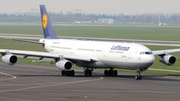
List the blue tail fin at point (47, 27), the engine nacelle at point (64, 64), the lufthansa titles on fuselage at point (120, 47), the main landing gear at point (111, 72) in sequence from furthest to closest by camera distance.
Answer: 1. the blue tail fin at point (47, 27)
2. the main landing gear at point (111, 72)
3. the engine nacelle at point (64, 64)
4. the lufthansa titles on fuselage at point (120, 47)

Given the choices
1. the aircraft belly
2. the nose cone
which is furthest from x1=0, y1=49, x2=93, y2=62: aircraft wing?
the nose cone

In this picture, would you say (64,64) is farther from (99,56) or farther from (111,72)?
(111,72)

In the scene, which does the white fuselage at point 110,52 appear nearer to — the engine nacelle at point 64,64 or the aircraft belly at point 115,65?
the aircraft belly at point 115,65

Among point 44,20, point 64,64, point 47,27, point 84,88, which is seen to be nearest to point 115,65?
point 64,64

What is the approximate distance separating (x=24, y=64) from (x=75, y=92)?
3441 cm

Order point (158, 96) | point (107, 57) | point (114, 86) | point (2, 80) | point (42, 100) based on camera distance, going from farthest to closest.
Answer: point (107, 57)
point (2, 80)
point (114, 86)
point (158, 96)
point (42, 100)

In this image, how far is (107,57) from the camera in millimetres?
56250

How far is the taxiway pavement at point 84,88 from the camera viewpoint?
38.8 metres

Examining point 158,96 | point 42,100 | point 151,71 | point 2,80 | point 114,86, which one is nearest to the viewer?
point 42,100

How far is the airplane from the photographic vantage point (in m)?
53.6

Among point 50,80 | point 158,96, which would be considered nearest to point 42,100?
point 158,96

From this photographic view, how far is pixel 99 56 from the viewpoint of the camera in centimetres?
5741

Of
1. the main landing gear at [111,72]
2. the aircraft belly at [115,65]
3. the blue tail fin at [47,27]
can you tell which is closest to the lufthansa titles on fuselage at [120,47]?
the aircraft belly at [115,65]

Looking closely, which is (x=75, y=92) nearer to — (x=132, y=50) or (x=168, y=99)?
(x=168, y=99)
